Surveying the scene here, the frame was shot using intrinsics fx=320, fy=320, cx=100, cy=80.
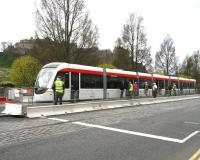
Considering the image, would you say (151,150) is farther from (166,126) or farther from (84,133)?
(166,126)

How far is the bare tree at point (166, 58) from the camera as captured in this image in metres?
73.3

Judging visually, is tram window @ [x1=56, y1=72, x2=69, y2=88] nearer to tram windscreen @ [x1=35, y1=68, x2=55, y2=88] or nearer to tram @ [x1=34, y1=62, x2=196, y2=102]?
tram @ [x1=34, y1=62, x2=196, y2=102]

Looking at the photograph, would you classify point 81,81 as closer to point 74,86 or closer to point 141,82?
point 74,86

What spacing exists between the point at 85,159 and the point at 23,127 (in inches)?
176

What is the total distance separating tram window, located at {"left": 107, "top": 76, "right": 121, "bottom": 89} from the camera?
29534 millimetres

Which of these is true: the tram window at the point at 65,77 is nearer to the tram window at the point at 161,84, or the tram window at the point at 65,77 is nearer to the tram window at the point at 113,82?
the tram window at the point at 113,82

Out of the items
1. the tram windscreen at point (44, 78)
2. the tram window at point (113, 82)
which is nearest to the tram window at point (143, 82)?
the tram window at point (113, 82)

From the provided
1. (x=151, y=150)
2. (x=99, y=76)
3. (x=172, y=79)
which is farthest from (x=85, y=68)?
(x=172, y=79)

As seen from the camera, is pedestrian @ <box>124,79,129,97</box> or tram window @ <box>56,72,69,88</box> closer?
tram window @ <box>56,72,69,88</box>

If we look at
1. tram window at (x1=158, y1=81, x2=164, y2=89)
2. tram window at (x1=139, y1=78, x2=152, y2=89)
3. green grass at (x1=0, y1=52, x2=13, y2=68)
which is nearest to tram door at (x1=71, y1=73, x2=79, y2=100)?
tram window at (x1=139, y1=78, x2=152, y2=89)

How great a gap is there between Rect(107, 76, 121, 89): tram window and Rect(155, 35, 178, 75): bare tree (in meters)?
43.9

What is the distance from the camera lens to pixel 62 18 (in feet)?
122

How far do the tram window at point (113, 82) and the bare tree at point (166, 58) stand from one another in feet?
144

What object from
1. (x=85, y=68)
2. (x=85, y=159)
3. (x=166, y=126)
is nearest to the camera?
(x=85, y=159)
